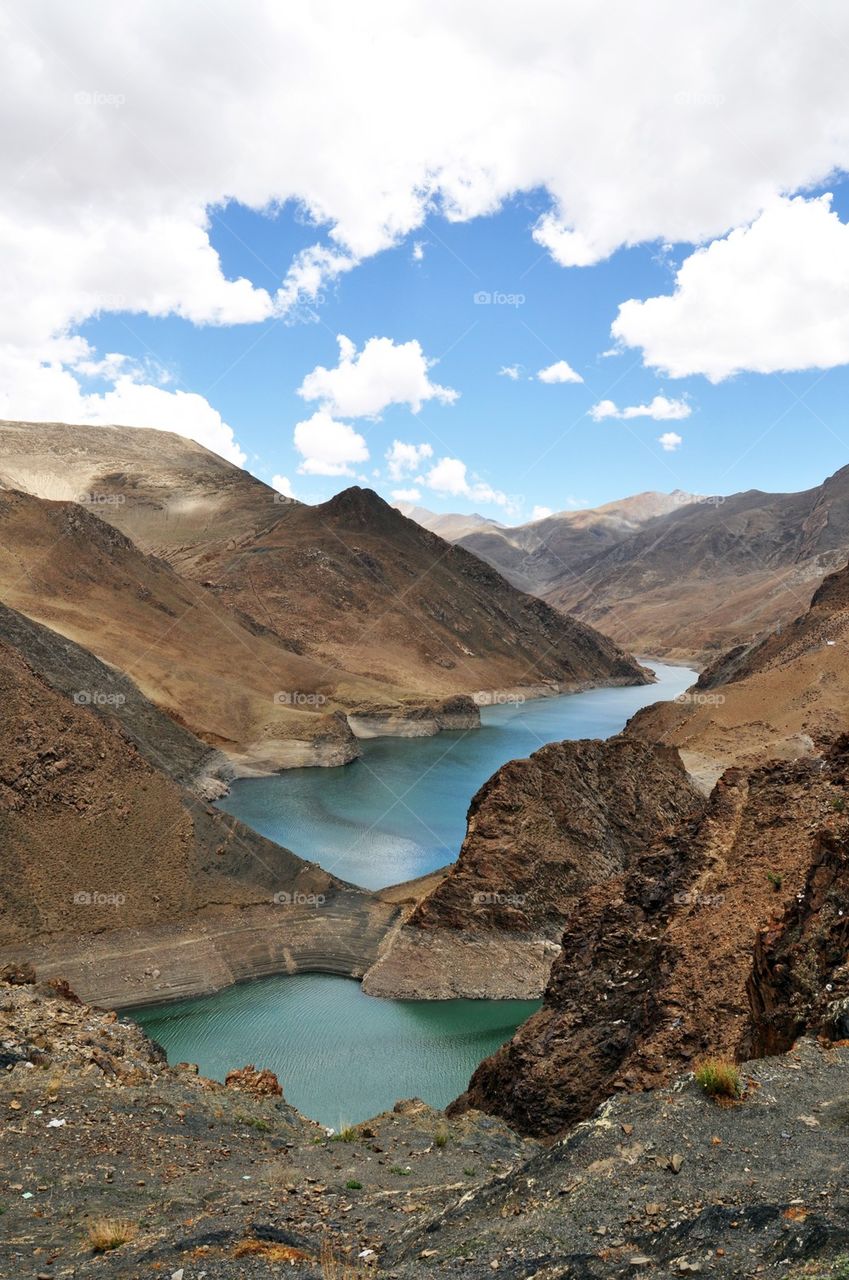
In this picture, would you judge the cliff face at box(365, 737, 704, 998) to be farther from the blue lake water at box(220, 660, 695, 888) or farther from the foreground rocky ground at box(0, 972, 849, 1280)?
the foreground rocky ground at box(0, 972, 849, 1280)

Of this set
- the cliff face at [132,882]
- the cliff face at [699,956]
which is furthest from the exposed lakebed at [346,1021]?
the cliff face at [699,956]

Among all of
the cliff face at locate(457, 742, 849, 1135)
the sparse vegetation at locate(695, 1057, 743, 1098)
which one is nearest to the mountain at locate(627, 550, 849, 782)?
the cliff face at locate(457, 742, 849, 1135)

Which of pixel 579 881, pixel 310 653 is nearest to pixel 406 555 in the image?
pixel 310 653

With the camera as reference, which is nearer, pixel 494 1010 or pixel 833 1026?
pixel 833 1026

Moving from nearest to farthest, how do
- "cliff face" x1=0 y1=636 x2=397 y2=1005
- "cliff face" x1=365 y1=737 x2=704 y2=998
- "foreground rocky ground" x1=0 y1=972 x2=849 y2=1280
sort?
1. "foreground rocky ground" x1=0 y1=972 x2=849 y2=1280
2. "cliff face" x1=0 y1=636 x2=397 y2=1005
3. "cliff face" x1=365 y1=737 x2=704 y2=998

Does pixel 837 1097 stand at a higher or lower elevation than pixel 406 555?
lower

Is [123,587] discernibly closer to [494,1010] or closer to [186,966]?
[186,966]
